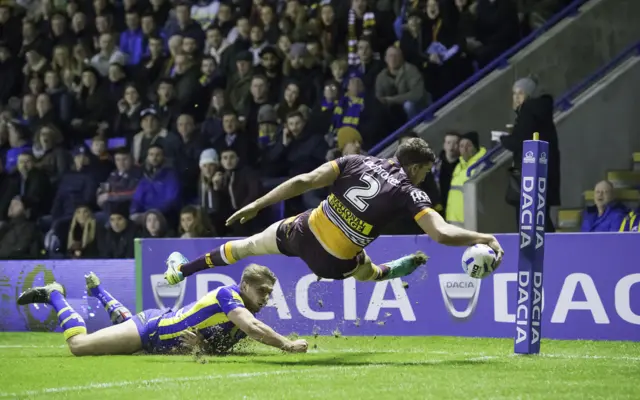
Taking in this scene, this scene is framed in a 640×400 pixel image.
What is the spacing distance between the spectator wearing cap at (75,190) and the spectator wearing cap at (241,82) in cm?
268

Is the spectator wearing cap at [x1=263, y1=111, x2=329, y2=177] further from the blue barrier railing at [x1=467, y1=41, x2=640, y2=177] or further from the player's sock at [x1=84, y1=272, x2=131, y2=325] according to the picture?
the player's sock at [x1=84, y1=272, x2=131, y2=325]

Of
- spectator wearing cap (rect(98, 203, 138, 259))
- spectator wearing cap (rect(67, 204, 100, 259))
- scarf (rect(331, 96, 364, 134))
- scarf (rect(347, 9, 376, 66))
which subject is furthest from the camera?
spectator wearing cap (rect(67, 204, 100, 259))

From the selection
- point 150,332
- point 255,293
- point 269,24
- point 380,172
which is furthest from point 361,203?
point 269,24

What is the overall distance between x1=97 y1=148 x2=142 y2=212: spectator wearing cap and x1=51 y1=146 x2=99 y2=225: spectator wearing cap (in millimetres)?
401

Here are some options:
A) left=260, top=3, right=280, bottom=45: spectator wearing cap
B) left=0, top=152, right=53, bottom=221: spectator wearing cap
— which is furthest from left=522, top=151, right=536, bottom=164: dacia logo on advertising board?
left=0, top=152, right=53, bottom=221: spectator wearing cap

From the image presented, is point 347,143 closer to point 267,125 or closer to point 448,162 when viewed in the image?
point 448,162

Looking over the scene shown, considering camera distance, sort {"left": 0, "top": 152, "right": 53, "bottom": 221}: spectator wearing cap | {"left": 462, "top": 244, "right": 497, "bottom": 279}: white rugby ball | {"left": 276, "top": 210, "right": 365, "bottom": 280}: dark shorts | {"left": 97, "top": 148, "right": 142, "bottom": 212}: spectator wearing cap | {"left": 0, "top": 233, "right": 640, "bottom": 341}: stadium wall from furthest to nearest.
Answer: {"left": 0, "top": 152, "right": 53, "bottom": 221}: spectator wearing cap, {"left": 97, "top": 148, "right": 142, "bottom": 212}: spectator wearing cap, {"left": 0, "top": 233, "right": 640, "bottom": 341}: stadium wall, {"left": 276, "top": 210, "right": 365, "bottom": 280}: dark shorts, {"left": 462, "top": 244, "right": 497, "bottom": 279}: white rugby ball

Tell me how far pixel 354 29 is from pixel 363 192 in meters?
7.80

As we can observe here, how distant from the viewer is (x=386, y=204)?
9.27 meters

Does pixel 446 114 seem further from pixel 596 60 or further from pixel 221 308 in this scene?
pixel 221 308

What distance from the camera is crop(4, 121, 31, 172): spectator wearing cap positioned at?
19703 mm

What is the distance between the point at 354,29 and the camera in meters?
16.8

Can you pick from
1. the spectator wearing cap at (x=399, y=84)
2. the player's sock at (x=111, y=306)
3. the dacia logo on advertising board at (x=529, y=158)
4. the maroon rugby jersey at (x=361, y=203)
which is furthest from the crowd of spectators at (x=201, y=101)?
the dacia logo on advertising board at (x=529, y=158)

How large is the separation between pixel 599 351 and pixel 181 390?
411 centimetres
